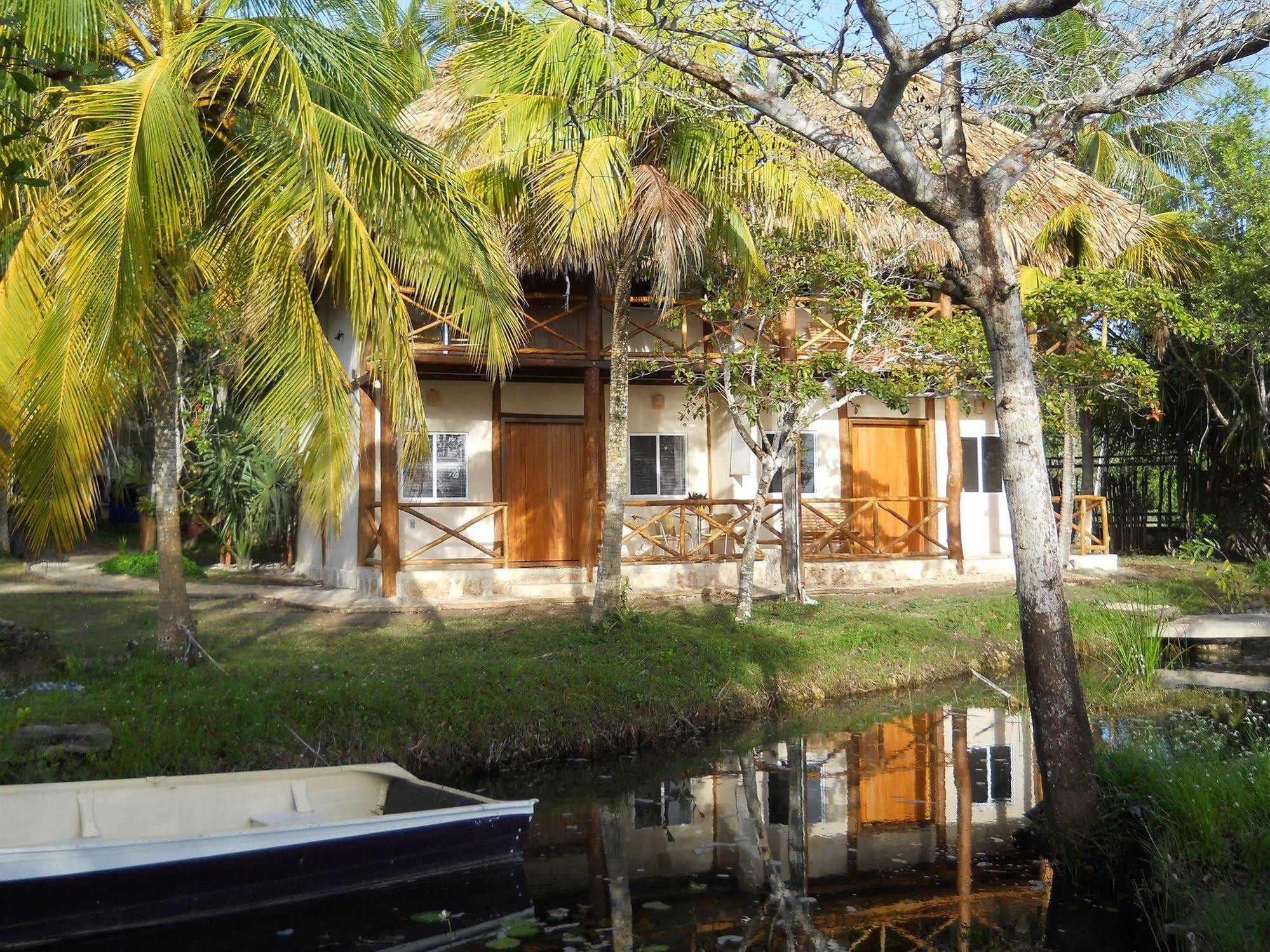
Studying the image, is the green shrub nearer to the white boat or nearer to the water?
the water

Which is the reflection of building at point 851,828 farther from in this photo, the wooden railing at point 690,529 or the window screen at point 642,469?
the window screen at point 642,469

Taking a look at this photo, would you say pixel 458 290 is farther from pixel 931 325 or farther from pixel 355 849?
pixel 931 325

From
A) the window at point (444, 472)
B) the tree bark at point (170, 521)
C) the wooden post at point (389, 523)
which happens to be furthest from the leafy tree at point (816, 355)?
the tree bark at point (170, 521)

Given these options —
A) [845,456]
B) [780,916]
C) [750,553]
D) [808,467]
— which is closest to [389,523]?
[750,553]

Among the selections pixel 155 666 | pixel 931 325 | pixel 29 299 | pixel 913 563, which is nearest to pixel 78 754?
pixel 155 666

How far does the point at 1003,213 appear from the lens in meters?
13.5

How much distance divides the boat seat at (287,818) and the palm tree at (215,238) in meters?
2.00

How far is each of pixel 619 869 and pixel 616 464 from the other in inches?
215

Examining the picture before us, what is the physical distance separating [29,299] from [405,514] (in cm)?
832

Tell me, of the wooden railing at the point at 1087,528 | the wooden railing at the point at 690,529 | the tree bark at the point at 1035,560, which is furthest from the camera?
the wooden railing at the point at 1087,528

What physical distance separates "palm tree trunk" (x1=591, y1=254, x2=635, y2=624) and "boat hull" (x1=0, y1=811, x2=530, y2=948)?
16.8ft

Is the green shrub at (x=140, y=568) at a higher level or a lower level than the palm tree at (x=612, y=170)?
lower

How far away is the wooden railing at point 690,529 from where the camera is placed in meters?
16.0

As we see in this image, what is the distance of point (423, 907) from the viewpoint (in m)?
6.61
